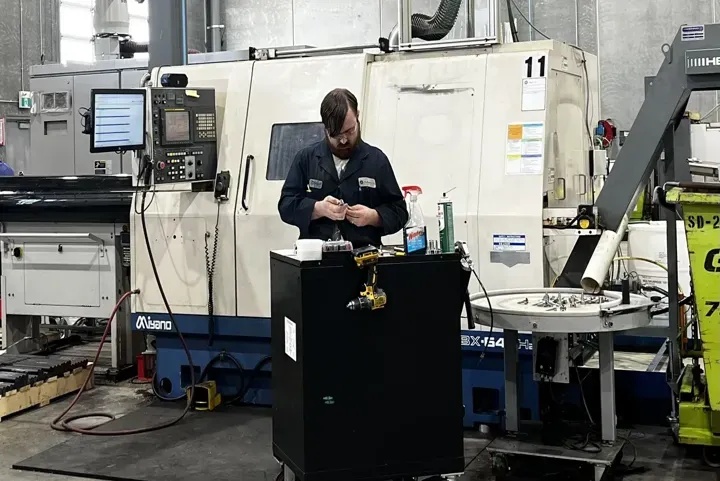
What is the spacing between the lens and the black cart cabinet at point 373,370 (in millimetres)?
2773

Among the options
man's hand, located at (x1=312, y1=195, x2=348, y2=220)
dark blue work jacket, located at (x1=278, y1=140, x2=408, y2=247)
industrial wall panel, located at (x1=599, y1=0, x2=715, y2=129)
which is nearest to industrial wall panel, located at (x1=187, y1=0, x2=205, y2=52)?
industrial wall panel, located at (x1=599, y1=0, x2=715, y2=129)

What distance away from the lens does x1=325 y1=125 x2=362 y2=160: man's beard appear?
3.30 metres

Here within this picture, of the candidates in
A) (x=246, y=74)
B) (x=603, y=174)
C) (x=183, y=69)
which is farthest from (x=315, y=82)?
(x=603, y=174)

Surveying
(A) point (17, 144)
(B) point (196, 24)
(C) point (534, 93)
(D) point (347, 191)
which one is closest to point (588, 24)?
(B) point (196, 24)

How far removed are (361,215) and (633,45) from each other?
17.6ft

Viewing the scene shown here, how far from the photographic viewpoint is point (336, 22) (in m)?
8.76

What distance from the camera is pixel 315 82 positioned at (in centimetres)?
441

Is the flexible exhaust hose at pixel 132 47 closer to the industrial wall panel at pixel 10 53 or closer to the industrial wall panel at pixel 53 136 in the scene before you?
the industrial wall panel at pixel 53 136

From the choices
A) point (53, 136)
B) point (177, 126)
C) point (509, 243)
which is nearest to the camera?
point (509, 243)

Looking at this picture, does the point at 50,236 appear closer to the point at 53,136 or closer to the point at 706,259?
the point at 53,136

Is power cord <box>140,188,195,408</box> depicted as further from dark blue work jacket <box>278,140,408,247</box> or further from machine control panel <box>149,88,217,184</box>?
dark blue work jacket <box>278,140,408,247</box>

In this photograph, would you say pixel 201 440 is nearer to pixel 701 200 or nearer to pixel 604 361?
pixel 604 361

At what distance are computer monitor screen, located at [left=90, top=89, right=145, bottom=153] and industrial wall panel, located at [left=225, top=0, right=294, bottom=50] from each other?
494 cm

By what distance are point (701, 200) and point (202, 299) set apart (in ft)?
8.16
